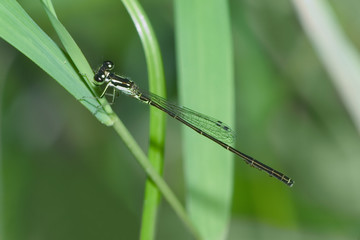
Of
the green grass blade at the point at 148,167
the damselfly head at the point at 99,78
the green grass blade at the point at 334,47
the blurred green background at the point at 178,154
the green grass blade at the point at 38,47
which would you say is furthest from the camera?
the blurred green background at the point at 178,154

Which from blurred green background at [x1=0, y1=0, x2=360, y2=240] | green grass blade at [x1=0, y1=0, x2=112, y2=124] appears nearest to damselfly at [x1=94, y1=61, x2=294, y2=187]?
green grass blade at [x1=0, y1=0, x2=112, y2=124]

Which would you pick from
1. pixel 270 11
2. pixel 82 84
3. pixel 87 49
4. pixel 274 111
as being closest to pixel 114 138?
pixel 87 49

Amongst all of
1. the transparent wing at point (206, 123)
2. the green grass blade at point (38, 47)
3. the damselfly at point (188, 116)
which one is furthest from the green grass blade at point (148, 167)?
the transparent wing at point (206, 123)

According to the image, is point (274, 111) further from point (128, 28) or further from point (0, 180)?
point (0, 180)

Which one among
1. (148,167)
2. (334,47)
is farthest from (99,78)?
(334,47)

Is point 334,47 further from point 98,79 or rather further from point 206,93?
point 98,79

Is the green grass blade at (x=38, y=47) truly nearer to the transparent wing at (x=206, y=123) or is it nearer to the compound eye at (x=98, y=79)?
the compound eye at (x=98, y=79)
